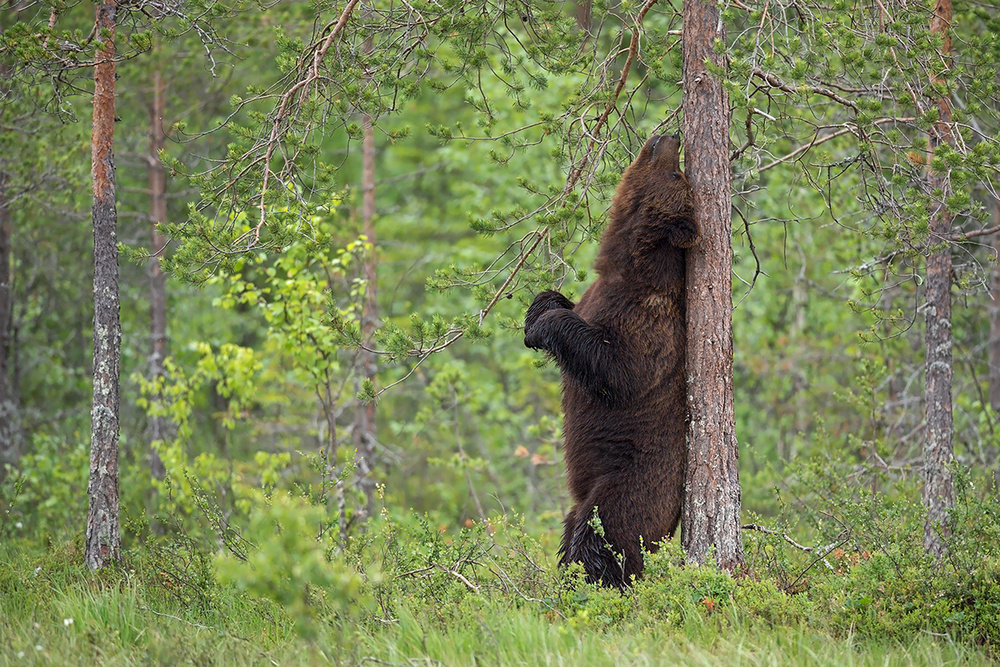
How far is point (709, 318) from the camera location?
5250mm

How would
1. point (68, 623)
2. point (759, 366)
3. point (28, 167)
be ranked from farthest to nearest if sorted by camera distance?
point (759, 366) → point (28, 167) → point (68, 623)

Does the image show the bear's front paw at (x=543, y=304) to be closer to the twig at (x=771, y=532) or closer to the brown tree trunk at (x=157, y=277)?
the twig at (x=771, y=532)

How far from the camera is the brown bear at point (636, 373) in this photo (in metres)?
5.40

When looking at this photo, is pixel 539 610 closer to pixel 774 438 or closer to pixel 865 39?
pixel 865 39

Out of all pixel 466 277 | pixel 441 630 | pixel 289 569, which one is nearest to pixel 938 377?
pixel 466 277

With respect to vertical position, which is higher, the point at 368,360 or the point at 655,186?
the point at 655,186

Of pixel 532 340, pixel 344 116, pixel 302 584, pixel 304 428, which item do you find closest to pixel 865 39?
pixel 532 340

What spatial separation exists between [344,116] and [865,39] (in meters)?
3.33

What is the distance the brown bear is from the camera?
5.40 metres

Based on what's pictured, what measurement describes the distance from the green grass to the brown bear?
455mm

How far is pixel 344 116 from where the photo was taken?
5.64m

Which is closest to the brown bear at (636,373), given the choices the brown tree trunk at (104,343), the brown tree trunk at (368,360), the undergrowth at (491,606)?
the undergrowth at (491,606)

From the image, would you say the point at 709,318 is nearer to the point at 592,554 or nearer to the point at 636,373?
the point at 636,373

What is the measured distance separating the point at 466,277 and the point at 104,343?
8.13 ft
